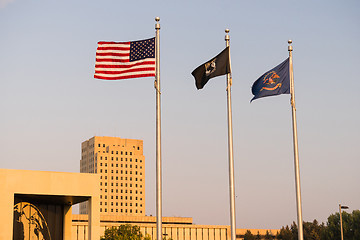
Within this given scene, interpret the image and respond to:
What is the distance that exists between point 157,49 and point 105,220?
5648 inches

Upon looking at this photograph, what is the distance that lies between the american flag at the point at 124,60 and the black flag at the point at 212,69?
228 centimetres

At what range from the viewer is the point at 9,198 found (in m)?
32.0

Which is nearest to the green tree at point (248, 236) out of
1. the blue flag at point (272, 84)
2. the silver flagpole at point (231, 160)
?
the blue flag at point (272, 84)

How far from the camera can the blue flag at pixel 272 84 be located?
2770 centimetres

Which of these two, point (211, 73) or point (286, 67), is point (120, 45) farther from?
point (286, 67)

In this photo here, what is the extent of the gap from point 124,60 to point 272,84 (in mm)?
7198

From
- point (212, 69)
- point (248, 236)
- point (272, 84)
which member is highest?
point (212, 69)

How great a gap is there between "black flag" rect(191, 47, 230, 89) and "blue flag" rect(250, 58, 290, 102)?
1.99 m

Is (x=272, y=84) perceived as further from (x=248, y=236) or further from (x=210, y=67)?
(x=248, y=236)

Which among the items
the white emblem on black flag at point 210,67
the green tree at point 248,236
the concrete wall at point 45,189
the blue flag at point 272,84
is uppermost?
the white emblem on black flag at point 210,67

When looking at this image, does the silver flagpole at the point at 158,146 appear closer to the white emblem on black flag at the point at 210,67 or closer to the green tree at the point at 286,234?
the white emblem on black flag at the point at 210,67

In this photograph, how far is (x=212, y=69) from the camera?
2734 cm

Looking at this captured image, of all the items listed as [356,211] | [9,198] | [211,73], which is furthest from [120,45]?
[356,211]

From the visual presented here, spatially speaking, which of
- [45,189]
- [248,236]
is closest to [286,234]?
[248,236]
